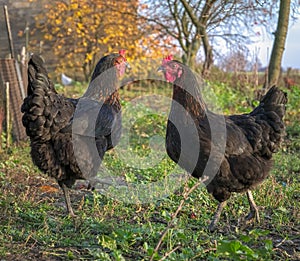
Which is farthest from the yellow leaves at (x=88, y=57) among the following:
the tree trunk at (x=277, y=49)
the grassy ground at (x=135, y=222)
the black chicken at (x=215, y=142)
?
the black chicken at (x=215, y=142)

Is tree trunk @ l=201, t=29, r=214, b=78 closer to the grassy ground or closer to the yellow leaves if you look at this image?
the yellow leaves

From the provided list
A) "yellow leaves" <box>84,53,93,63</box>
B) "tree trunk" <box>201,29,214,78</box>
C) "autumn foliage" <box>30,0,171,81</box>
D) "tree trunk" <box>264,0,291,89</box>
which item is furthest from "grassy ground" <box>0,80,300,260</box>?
"yellow leaves" <box>84,53,93,63</box>

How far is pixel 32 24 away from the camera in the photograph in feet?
52.4

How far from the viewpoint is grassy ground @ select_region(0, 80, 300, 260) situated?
3180 mm

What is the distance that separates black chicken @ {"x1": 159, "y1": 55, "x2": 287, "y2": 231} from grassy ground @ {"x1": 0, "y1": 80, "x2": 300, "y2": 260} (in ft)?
1.09

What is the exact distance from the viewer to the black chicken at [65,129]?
4.09 metres

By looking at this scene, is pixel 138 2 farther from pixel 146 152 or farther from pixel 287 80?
pixel 146 152

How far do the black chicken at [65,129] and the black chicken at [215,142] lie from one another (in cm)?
88

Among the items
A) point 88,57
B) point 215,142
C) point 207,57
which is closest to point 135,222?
point 215,142

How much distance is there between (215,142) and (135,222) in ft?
3.54

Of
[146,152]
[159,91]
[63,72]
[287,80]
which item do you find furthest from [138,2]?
[146,152]

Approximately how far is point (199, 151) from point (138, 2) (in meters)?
10.4

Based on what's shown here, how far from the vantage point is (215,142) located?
160 inches

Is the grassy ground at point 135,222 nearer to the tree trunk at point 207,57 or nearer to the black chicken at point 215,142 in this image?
the black chicken at point 215,142
